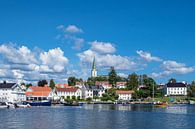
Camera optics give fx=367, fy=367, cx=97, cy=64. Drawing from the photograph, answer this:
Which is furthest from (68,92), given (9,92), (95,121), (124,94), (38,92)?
(95,121)

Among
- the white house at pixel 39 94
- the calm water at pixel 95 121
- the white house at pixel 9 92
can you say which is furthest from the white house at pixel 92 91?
the calm water at pixel 95 121

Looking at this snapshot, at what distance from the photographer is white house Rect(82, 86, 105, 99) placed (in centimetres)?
18325

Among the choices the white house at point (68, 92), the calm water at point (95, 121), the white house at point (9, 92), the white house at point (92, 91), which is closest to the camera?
the calm water at point (95, 121)

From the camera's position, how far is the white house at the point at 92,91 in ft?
601

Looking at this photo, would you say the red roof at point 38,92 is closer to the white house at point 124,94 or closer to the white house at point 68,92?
the white house at point 68,92

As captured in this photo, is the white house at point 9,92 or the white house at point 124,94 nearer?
the white house at point 9,92

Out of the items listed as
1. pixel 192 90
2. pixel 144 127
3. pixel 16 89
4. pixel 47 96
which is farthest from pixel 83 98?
pixel 144 127

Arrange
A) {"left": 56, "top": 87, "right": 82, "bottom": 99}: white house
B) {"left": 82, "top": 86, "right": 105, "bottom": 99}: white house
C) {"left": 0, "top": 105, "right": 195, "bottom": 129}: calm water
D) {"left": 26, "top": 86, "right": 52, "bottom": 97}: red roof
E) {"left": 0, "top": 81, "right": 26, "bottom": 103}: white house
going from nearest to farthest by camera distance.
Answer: {"left": 0, "top": 105, "right": 195, "bottom": 129}: calm water → {"left": 0, "top": 81, "right": 26, "bottom": 103}: white house → {"left": 26, "top": 86, "right": 52, "bottom": 97}: red roof → {"left": 56, "top": 87, "right": 82, "bottom": 99}: white house → {"left": 82, "top": 86, "right": 105, "bottom": 99}: white house

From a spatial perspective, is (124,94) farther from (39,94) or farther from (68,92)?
(39,94)

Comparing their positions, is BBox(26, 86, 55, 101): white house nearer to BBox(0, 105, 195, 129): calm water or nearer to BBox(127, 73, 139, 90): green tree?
BBox(127, 73, 139, 90): green tree

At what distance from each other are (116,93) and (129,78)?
15.3 metres

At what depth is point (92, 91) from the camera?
188m

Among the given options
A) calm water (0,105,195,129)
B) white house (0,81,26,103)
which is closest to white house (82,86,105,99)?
white house (0,81,26,103)

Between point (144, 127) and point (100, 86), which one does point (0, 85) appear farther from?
point (144, 127)
